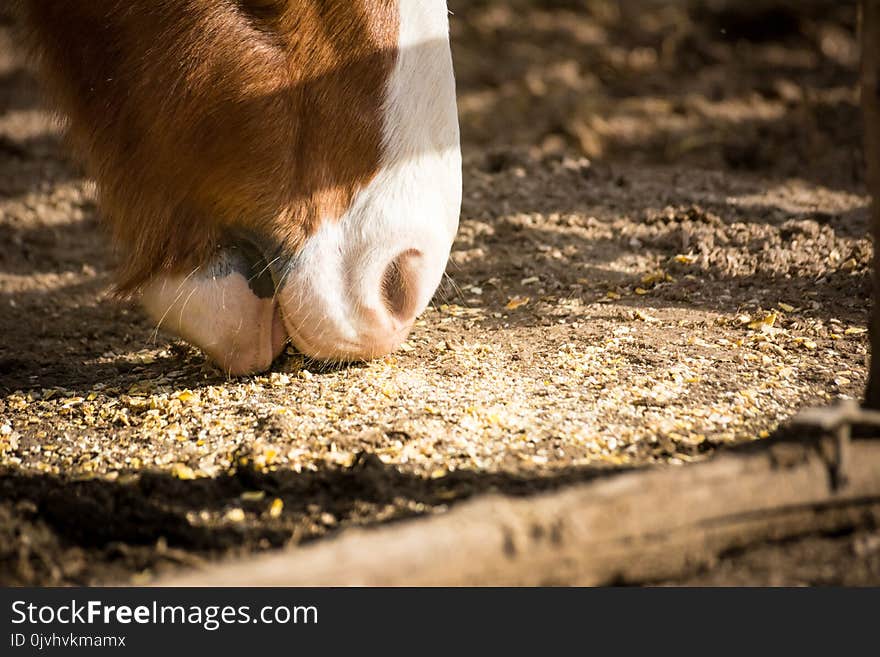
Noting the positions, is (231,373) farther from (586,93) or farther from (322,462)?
(586,93)

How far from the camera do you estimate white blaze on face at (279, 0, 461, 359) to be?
2.30 metres

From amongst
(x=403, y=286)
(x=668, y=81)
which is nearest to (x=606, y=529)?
(x=403, y=286)

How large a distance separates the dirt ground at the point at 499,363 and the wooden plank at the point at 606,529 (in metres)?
0.09

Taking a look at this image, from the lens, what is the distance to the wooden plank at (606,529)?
137 cm

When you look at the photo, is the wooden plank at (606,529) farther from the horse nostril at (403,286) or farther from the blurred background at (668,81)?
the blurred background at (668,81)

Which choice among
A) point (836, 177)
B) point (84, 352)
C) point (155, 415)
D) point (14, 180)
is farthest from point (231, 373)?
point (836, 177)

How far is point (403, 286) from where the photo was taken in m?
2.36

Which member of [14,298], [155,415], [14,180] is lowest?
[155,415]

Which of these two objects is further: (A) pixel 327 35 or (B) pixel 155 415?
(B) pixel 155 415

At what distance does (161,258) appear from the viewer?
242 cm

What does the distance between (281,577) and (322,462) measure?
2.67ft

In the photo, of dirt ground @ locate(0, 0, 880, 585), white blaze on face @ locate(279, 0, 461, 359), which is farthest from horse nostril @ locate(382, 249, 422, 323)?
dirt ground @ locate(0, 0, 880, 585)

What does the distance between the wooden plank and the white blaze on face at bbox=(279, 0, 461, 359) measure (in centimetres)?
90

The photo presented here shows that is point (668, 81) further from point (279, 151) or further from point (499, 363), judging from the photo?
point (279, 151)
